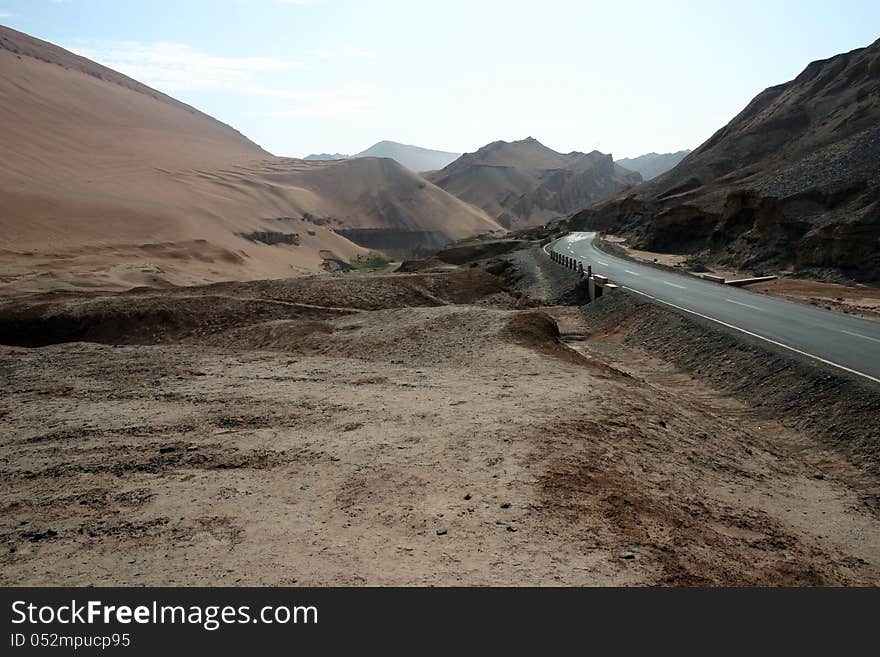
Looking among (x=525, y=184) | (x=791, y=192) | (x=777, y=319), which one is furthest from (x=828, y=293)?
(x=525, y=184)

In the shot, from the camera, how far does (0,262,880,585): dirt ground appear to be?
5301 mm

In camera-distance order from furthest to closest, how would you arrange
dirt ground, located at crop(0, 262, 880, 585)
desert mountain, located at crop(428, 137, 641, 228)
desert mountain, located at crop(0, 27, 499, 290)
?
desert mountain, located at crop(428, 137, 641, 228), desert mountain, located at crop(0, 27, 499, 290), dirt ground, located at crop(0, 262, 880, 585)

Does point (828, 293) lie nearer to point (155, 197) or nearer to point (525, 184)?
point (155, 197)

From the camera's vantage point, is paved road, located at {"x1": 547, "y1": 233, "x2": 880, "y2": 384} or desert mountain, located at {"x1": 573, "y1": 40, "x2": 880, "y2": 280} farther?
desert mountain, located at {"x1": 573, "y1": 40, "x2": 880, "y2": 280}

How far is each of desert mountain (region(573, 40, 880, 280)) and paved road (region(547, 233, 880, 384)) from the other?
22.2 feet

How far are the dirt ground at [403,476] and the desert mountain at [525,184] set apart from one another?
13100cm

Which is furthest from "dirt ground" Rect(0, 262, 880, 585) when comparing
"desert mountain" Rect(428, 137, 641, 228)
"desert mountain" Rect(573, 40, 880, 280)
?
"desert mountain" Rect(428, 137, 641, 228)

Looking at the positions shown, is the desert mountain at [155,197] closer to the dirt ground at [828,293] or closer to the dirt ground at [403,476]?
the dirt ground at [403,476]

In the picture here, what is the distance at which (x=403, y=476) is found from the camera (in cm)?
716

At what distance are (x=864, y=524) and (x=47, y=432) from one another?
1003cm

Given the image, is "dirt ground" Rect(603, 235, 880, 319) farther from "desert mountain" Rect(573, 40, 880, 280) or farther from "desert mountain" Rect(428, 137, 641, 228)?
"desert mountain" Rect(428, 137, 641, 228)

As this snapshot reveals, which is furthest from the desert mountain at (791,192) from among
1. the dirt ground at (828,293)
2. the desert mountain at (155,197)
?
the desert mountain at (155,197)

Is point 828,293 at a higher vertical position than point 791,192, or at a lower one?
lower

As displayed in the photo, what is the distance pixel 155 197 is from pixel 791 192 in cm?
6090
